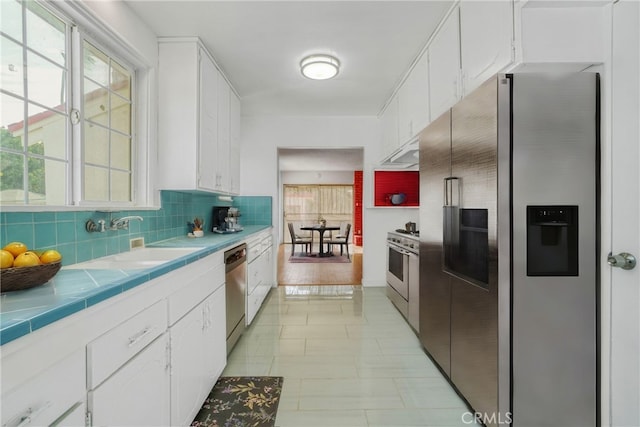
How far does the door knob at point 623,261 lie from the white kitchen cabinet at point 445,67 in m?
1.19

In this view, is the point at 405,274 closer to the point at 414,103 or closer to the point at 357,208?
the point at 414,103

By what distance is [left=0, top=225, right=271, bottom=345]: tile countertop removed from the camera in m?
0.73

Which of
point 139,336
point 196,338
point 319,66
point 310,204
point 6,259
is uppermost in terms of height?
point 319,66

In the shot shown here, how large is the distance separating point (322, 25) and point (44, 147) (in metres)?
1.93

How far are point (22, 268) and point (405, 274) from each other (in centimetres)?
288

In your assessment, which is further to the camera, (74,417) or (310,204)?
(310,204)

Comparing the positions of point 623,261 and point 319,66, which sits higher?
point 319,66

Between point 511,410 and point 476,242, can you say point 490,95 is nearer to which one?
point 476,242

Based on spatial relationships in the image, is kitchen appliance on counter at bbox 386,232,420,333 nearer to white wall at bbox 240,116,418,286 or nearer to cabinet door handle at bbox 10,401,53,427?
white wall at bbox 240,116,418,286

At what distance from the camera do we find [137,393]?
1.15 m

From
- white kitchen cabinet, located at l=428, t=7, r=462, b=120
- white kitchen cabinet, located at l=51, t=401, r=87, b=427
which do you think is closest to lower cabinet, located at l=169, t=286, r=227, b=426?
white kitchen cabinet, located at l=51, t=401, r=87, b=427

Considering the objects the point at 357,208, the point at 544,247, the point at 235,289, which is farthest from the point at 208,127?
the point at 357,208

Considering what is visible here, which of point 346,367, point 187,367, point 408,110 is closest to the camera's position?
point 187,367

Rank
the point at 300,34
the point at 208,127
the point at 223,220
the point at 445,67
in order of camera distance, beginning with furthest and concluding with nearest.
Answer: the point at 223,220 → the point at 208,127 → the point at 300,34 → the point at 445,67
